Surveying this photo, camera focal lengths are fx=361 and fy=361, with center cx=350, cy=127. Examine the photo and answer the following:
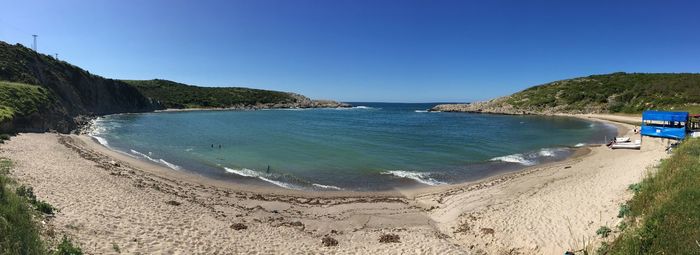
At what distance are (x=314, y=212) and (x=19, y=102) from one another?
4002 centimetres

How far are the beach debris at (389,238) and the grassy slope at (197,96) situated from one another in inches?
5647

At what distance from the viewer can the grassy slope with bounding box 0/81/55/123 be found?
33869mm

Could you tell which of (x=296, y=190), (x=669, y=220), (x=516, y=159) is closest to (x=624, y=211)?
(x=669, y=220)

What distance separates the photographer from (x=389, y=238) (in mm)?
12891

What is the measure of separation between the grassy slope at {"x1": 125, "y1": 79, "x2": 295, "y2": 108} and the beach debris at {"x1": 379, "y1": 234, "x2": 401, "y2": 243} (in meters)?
143

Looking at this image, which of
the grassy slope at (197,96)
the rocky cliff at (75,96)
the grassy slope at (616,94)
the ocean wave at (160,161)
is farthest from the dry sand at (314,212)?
the grassy slope at (197,96)

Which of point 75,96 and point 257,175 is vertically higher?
point 75,96

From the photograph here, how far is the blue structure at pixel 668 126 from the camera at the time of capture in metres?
32.6

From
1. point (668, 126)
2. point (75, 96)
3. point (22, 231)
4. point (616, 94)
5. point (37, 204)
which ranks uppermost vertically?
point (616, 94)

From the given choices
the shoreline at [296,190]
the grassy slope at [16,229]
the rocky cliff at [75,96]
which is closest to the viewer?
the grassy slope at [16,229]

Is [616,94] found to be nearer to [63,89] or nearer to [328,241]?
[328,241]

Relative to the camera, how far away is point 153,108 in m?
126

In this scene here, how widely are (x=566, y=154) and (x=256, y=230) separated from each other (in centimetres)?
3094

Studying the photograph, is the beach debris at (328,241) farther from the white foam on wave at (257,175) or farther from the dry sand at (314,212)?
the white foam on wave at (257,175)
